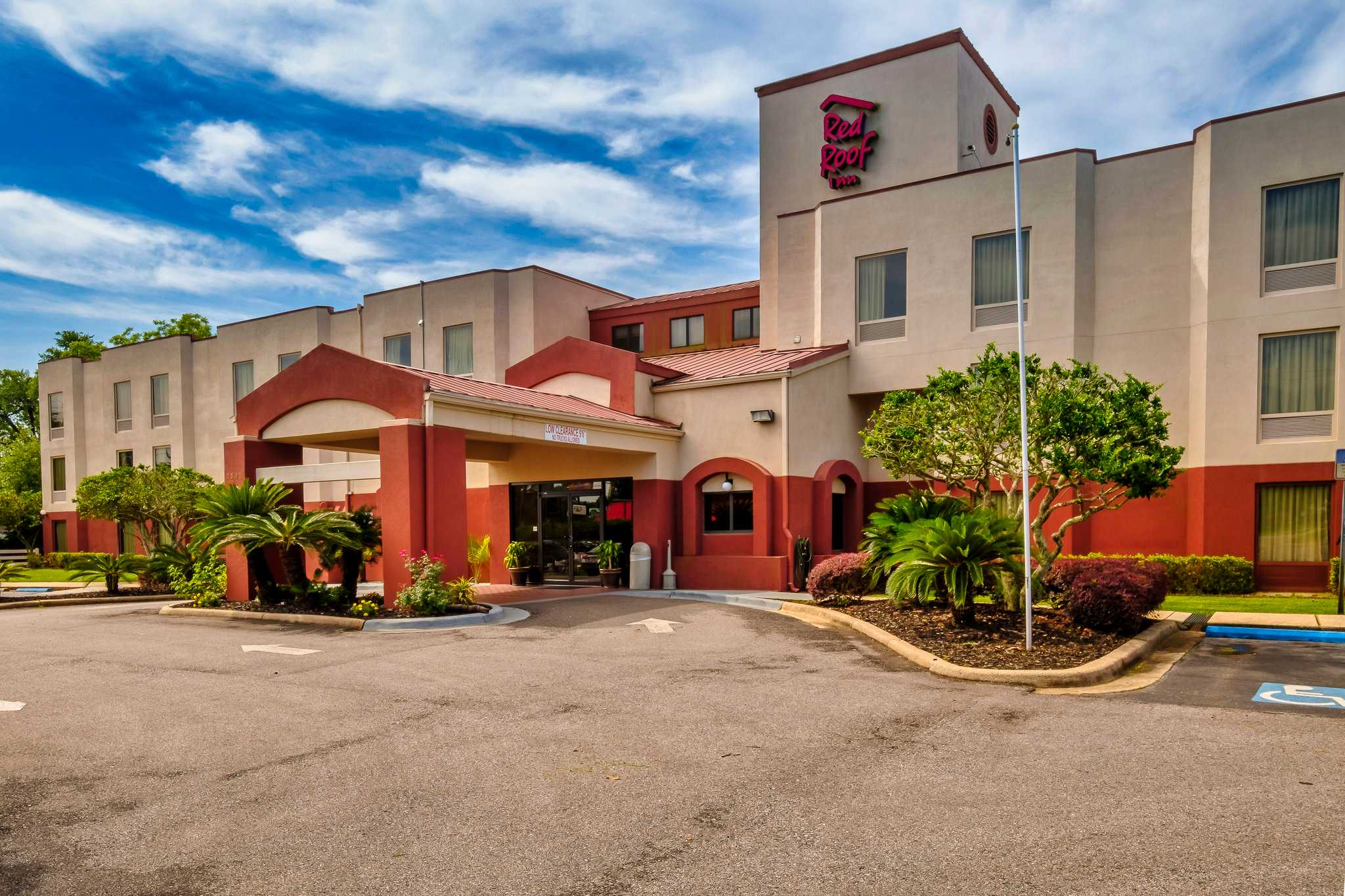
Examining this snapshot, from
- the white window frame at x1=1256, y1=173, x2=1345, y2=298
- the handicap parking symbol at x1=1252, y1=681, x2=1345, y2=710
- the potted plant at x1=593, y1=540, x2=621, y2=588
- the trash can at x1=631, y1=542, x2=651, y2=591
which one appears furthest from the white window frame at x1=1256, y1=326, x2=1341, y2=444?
the potted plant at x1=593, y1=540, x2=621, y2=588

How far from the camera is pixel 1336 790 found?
19.1 feet

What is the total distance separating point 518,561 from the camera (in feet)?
73.0

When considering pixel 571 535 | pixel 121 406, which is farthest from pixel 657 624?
pixel 121 406

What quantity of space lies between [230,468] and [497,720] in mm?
13271

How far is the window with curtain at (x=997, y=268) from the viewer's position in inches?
829

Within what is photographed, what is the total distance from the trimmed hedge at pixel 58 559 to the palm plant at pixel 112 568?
46.5 feet

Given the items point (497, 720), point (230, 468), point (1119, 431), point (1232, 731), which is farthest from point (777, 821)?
point (230, 468)

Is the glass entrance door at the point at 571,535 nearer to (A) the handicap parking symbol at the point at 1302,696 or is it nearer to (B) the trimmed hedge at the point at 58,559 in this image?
(A) the handicap parking symbol at the point at 1302,696

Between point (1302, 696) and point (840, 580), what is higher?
point (1302, 696)

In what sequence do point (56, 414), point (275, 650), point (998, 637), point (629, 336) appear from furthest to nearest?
point (56, 414) < point (629, 336) < point (275, 650) < point (998, 637)

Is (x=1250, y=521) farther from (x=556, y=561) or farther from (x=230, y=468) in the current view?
(x=230, y=468)

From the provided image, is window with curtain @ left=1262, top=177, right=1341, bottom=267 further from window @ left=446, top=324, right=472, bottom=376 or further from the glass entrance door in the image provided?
window @ left=446, top=324, right=472, bottom=376

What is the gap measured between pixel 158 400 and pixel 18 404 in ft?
111

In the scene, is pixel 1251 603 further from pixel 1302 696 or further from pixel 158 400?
pixel 158 400
